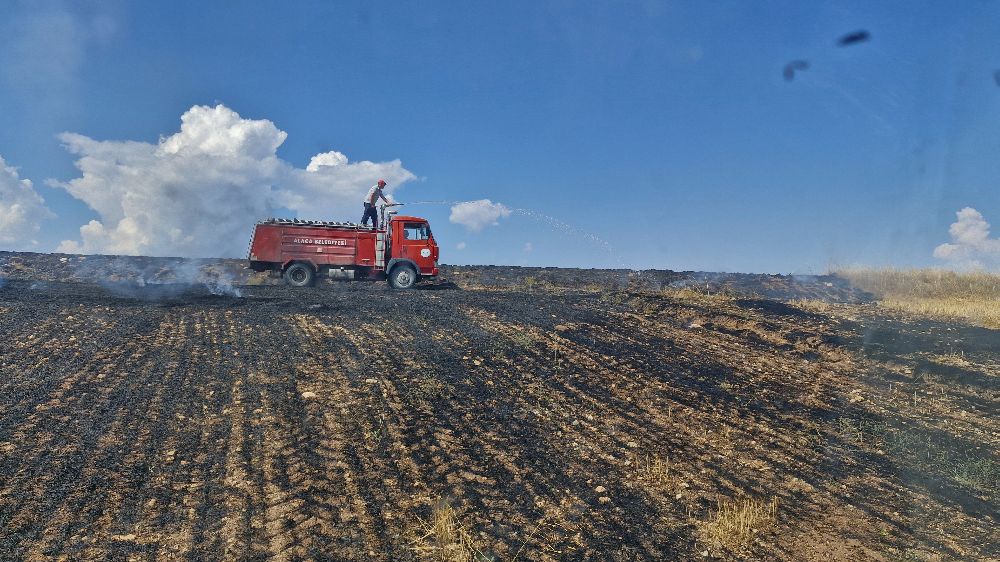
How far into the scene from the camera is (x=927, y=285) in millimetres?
27922

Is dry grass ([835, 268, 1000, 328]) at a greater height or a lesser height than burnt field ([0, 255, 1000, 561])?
greater

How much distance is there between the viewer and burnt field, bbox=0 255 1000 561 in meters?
4.75

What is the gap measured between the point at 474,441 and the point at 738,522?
9.45 ft

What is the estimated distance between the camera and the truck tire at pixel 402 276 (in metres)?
20.1

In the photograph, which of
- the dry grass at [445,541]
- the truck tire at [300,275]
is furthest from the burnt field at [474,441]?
the truck tire at [300,275]

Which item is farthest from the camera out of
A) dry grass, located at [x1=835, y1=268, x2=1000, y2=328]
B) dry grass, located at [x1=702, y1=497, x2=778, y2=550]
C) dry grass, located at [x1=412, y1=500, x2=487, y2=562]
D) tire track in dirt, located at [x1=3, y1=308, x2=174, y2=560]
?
dry grass, located at [x1=835, y1=268, x2=1000, y2=328]

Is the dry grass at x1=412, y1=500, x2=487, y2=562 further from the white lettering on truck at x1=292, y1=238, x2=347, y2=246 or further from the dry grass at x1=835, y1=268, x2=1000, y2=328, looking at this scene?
the dry grass at x1=835, y1=268, x2=1000, y2=328

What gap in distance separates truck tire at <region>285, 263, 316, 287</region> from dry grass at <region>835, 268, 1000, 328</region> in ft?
72.0

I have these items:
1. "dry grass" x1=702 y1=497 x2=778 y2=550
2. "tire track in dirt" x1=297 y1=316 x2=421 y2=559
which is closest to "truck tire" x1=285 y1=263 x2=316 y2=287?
"tire track in dirt" x1=297 y1=316 x2=421 y2=559

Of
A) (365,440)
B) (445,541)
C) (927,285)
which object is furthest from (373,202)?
(927,285)

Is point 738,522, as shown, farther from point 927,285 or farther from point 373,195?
point 927,285

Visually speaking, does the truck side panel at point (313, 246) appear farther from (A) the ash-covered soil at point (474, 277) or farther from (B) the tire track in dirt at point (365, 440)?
(B) the tire track in dirt at point (365, 440)

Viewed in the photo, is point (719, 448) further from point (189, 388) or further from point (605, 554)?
point (189, 388)

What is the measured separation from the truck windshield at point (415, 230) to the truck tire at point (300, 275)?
3519mm
